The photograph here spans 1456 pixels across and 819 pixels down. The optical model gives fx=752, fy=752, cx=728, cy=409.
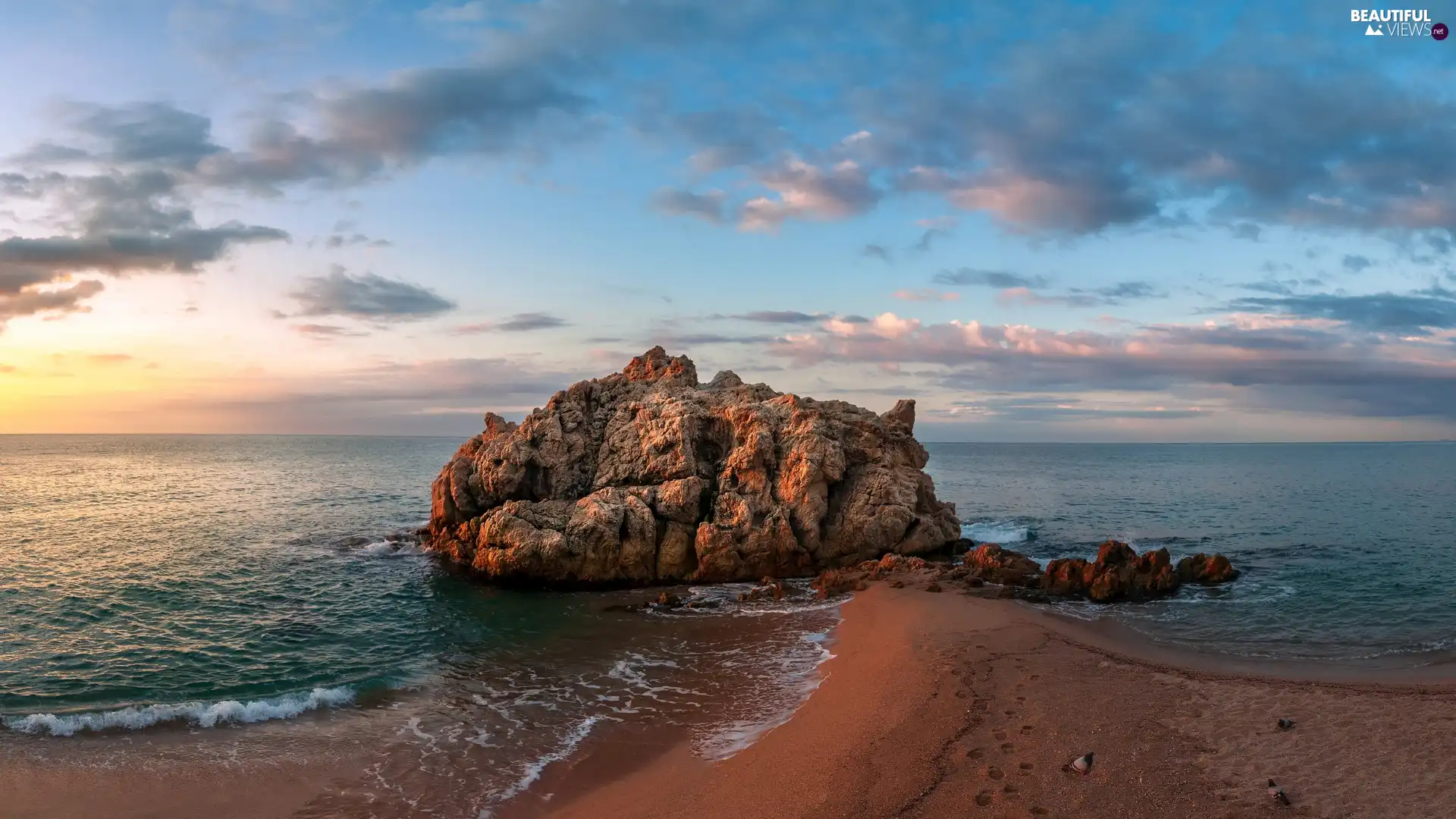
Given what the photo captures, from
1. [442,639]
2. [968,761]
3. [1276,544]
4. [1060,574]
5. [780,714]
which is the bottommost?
[1276,544]

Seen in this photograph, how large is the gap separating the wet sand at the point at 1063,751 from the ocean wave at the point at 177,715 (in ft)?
27.5

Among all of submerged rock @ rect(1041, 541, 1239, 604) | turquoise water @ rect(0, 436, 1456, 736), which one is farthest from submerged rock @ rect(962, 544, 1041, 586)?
turquoise water @ rect(0, 436, 1456, 736)

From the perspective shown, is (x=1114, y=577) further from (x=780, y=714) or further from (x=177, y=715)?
(x=177, y=715)

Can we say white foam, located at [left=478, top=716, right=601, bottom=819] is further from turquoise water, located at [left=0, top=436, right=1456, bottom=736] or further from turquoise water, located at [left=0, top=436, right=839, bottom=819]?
turquoise water, located at [left=0, top=436, right=1456, bottom=736]

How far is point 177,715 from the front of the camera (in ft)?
58.4

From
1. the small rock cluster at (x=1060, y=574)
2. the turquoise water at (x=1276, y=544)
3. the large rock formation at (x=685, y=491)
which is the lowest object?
the turquoise water at (x=1276, y=544)

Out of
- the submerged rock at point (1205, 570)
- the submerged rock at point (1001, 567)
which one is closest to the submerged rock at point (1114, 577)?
the submerged rock at point (1001, 567)

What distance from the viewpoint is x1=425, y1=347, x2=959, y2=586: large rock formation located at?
1233 inches

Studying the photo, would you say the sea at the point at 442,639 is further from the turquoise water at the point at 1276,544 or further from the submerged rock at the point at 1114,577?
the submerged rock at the point at 1114,577

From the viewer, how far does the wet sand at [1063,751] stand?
11.6 metres

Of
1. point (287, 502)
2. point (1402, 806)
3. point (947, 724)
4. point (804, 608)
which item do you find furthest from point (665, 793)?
point (287, 502)

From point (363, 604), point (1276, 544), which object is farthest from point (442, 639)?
point (1276, 544)

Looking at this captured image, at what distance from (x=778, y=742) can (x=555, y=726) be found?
5277mm

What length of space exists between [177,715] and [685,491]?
61.7 feet
